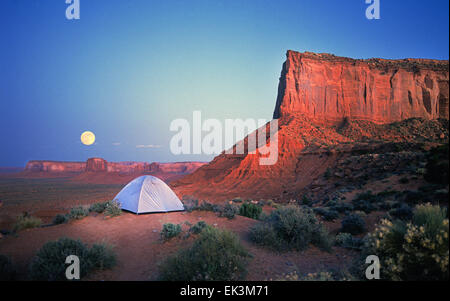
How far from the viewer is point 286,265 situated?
5.75 meters

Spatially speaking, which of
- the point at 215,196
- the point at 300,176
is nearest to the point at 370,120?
the point at 300,176

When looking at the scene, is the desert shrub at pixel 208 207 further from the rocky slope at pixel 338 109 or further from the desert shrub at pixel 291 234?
the rocky slope at pixel 338 109

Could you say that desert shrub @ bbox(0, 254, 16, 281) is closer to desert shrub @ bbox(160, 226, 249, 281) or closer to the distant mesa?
desert shrub @ bbox(160, 226, 249, 281)

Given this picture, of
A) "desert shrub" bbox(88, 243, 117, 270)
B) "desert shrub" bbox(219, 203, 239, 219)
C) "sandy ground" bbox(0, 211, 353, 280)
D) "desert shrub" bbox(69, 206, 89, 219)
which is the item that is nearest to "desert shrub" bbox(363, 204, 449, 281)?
"sandy ground" bbox(0, 211, 353, 280)

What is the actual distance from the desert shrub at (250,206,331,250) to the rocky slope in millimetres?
25729

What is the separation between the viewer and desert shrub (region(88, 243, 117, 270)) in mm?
5461

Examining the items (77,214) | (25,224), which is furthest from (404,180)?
(25,224)

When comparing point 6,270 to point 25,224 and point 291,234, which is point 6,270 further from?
point 291,234

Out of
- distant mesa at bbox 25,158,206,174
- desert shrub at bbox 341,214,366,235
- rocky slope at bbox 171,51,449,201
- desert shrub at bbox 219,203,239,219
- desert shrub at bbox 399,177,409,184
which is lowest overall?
distant mesa at bbox 25,158,206,174

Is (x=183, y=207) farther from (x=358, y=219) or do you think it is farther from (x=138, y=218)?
(x=358, y=219)

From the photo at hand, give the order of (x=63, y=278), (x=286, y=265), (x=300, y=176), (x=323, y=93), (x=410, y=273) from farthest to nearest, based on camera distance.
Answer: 1. (x=323, y=93)
2. (x=300, y=176)
3. (x=286, y=265)
4. (x=63, y=278)
5. (x=410, y=273)

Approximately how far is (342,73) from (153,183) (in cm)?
4915

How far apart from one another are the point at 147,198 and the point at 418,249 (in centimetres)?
1030

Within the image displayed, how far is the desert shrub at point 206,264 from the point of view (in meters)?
4.65
